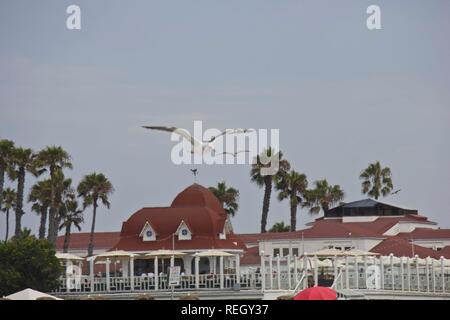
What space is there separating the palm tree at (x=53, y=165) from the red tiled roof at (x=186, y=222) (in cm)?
378

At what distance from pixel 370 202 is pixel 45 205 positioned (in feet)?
53.7

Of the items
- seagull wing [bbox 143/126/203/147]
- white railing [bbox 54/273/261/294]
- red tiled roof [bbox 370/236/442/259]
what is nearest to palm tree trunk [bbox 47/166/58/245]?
white railing [bbox 54/273/261/294]

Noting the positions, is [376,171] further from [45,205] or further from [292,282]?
[292,282]

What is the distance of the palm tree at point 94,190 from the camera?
70.1 m

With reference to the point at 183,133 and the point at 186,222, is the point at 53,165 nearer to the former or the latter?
the point at 186,222

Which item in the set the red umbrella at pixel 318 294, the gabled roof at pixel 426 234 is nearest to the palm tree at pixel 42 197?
the gabled roof at pixel 426 234

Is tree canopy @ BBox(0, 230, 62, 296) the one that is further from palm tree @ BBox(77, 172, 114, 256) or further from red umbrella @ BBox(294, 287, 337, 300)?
red umbrella @ BBox(294, 287, 337, 300)

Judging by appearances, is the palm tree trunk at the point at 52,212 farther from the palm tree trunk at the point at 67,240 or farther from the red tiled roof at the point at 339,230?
the red tiled roof at the point at 339,230

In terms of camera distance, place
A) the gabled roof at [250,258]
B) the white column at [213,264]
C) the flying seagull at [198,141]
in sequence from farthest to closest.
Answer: the gabled roof at [250,258] < the white column at [213,264] < the flying seagull at [198,141]

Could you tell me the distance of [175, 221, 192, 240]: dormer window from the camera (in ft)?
213

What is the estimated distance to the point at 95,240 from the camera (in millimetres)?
74500

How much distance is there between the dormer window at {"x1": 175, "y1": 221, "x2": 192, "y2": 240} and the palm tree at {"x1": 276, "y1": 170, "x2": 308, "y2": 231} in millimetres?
15022
